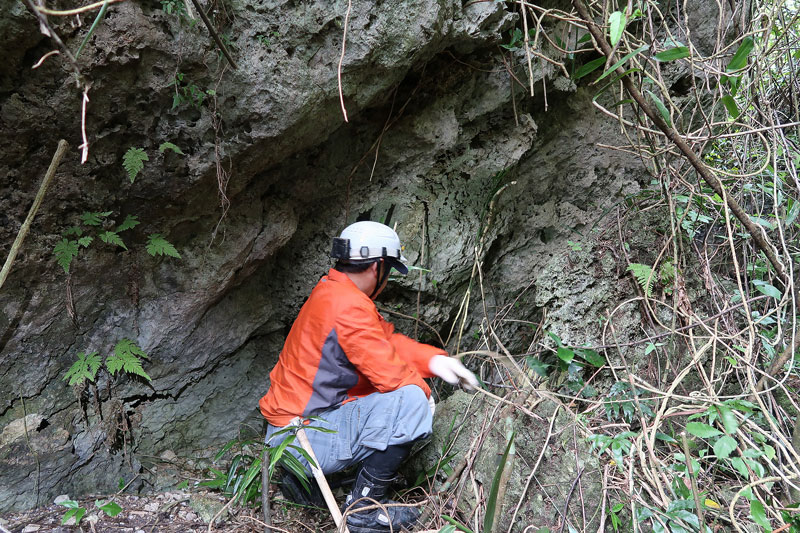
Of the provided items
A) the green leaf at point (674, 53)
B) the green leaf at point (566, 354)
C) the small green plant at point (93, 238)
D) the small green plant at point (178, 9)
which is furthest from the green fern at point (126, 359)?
the green leaf at point (674, 53)

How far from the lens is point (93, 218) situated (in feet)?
8.14

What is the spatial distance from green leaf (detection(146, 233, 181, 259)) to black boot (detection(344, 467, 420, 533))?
1557 millimetres

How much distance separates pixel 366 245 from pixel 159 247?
3.73 ft

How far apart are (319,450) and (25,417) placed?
1.58m

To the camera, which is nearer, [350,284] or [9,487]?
[9,487]


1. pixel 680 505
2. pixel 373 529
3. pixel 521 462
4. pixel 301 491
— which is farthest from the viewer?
pixel 301 491

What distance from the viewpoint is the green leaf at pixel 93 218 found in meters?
2.46

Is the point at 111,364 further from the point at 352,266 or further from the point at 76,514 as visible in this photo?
the point at 352,266

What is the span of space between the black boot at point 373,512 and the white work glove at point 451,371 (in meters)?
0.60

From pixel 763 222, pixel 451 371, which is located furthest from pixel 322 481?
pixel 763 222

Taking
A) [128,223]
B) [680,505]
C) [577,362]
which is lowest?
[680,505]

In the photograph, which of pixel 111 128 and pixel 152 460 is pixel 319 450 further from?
pixel 111 128

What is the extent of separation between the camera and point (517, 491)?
7.36 feet

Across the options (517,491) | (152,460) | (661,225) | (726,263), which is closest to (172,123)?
(152,460)
